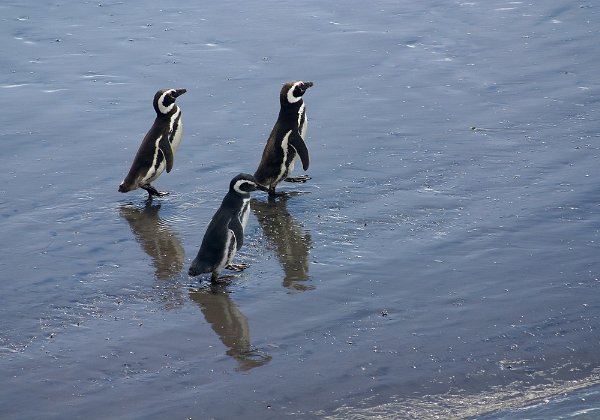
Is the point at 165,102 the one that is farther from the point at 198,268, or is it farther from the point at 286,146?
the point at 198,268

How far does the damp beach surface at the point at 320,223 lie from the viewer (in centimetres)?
567

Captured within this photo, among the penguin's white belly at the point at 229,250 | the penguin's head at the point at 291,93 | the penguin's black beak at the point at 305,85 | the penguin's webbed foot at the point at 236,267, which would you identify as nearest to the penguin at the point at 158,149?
the penguin's head at the point at 291,93

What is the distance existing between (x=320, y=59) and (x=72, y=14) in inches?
140

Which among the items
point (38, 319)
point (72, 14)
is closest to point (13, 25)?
point (72, 14)

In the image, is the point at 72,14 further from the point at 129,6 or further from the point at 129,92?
the point at 129,92

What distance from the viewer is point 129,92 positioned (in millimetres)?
10555

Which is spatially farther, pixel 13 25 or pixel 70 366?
pixel 13 25

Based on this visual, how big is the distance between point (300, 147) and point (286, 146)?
0.34 feet

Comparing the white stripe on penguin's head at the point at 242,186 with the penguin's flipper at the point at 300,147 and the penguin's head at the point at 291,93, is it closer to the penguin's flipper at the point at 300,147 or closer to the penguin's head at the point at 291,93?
the penguin's flipper at the point at 300,147

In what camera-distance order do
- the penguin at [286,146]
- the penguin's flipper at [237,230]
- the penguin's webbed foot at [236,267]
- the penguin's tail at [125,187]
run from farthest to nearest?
the penguin at [286,146], the penguin's tail at [125,187], the penguin's webbed foot at [236,267], the penguin's flipper at [237,230]

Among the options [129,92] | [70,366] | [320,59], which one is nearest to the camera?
[70,366]

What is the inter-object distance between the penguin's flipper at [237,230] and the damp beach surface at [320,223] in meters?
0.22

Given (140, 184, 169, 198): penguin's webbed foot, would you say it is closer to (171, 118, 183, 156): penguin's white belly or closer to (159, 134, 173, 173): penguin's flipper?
(159, 134, 173, 173): penguin's flipper

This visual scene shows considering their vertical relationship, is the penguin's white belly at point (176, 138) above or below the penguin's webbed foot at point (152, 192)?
above
